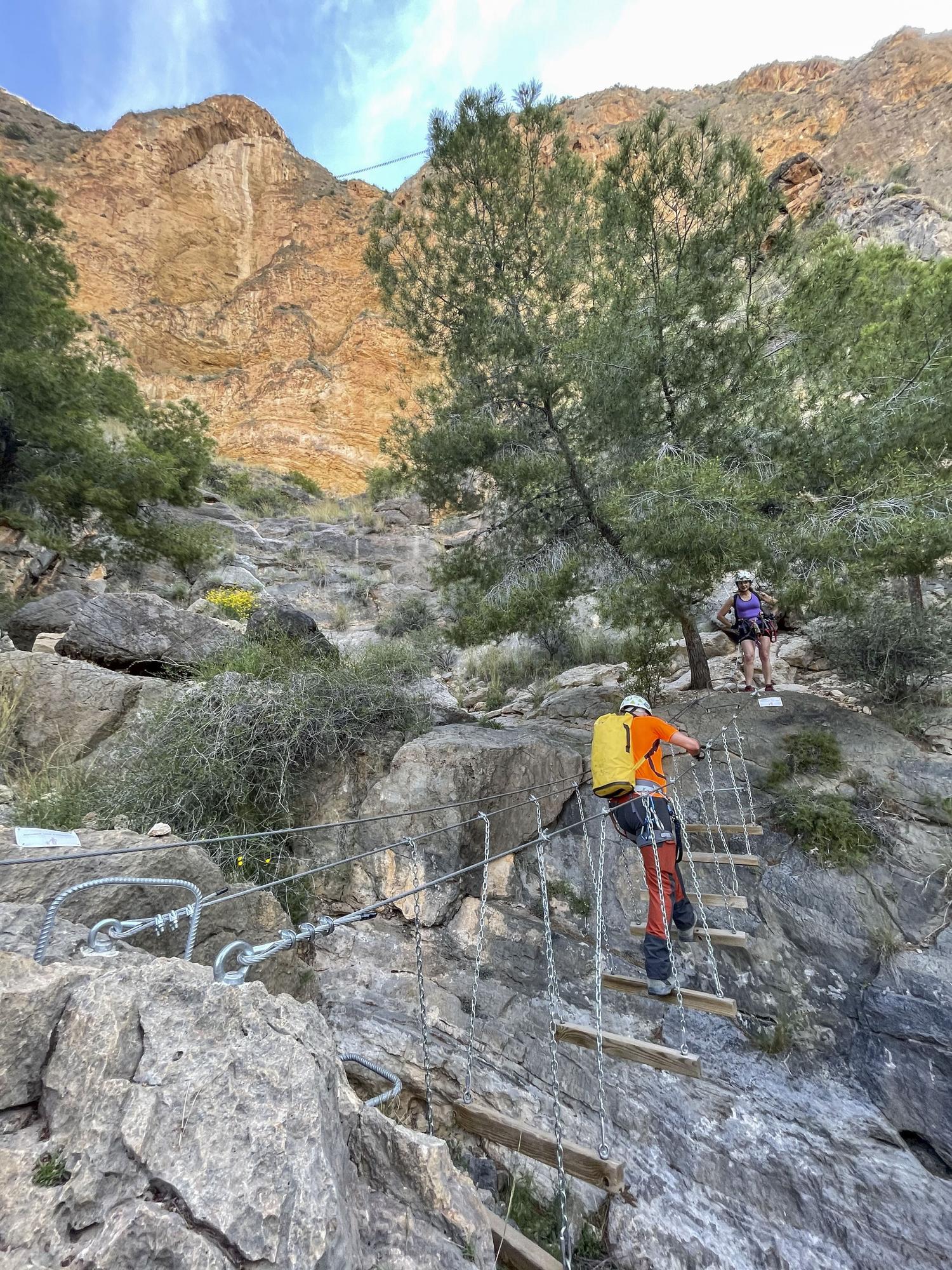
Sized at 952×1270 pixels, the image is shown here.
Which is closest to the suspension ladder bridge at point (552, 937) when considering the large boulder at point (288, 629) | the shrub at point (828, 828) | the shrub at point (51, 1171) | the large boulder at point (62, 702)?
the shrub at point (828, 828)

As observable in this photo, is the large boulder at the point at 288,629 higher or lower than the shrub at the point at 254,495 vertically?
lower

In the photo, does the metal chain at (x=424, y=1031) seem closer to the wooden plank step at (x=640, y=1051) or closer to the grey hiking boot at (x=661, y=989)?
the wooden plank step at (x=640, y=1051)

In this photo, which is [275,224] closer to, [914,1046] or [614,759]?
[614,759]

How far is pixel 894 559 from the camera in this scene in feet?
14.6

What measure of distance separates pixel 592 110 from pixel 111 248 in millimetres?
33132

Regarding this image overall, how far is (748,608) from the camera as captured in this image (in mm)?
6758

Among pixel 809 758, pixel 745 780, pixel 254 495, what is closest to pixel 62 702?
pixel 745 780

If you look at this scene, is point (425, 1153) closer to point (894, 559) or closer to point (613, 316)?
point (894, 559)

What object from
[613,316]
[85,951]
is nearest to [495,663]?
[613,316]

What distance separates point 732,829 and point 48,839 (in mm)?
4607

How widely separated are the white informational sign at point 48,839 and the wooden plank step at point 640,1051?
7.86 ft

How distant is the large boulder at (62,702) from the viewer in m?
5.13

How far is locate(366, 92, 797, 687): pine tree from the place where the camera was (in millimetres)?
5371

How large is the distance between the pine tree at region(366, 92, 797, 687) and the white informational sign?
433cm
